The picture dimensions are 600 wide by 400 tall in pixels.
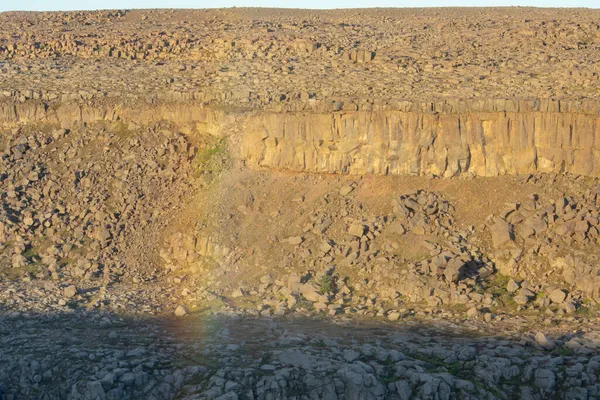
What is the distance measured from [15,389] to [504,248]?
8.89m

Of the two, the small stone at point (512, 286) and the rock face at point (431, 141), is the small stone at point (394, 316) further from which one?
the rock face at point (431, 141)

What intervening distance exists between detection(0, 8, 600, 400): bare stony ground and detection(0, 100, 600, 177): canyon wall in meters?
0.04

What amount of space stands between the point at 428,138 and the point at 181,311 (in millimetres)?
5908

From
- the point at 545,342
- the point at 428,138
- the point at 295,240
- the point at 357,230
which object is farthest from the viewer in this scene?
the point at 428,138

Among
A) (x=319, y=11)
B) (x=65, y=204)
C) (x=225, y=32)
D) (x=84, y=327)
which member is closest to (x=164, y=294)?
(x=84, y=327)

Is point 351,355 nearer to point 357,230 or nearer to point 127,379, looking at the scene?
point 127,379

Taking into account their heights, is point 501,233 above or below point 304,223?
above

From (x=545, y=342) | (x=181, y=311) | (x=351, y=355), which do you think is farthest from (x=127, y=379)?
(x=545, y=342)

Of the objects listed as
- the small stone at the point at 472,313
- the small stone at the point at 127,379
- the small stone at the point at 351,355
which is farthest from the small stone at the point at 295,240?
the small stone at the point at 127,379

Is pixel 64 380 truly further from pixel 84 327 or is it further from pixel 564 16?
pixel 564 16

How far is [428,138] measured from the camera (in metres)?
22.1

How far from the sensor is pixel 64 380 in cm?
1742

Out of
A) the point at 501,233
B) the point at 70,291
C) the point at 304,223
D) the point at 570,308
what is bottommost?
the point at 70,291

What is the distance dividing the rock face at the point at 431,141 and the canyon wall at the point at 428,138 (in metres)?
0.02
